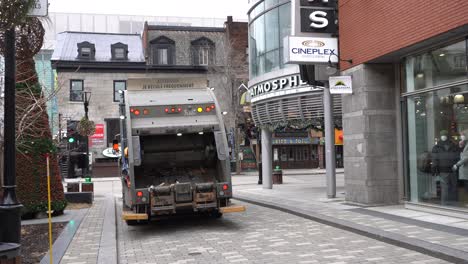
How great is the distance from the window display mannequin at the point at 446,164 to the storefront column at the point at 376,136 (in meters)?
1.67

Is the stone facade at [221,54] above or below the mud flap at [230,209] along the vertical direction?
above

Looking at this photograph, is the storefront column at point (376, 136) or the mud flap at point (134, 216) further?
the storefront column at point (376, 136)

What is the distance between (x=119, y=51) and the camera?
45656 mm

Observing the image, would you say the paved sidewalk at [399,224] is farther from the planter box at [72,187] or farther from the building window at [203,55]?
the building window at [203,55]

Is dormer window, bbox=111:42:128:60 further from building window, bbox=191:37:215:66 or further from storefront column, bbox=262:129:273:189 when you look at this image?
storefront column, bbox=262:129:273:189

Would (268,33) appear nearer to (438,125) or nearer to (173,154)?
(173,154)

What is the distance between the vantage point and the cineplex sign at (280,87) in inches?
687

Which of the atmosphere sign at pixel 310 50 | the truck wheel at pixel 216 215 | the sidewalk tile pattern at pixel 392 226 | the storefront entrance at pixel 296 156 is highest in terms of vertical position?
the atmosphere sign at pixel 310 50

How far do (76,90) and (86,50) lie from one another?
3.75 meters

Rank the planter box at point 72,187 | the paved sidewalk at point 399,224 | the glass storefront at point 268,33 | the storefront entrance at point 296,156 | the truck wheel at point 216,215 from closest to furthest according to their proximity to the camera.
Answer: the paved sidewalk at point 399,224 < the truck wheel at point 216,215 < the glass storefront at point 268,33 < the planter box at point 72,187 < the storefront entrance at point 296,156

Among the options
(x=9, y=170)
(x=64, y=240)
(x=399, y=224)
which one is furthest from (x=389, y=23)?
(x=9, y=170)

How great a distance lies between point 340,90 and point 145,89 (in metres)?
5.10

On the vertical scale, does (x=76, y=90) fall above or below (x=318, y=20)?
above

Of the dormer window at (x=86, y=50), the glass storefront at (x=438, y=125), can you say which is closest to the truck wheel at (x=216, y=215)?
the glass storefront at (x=438, y=125)
